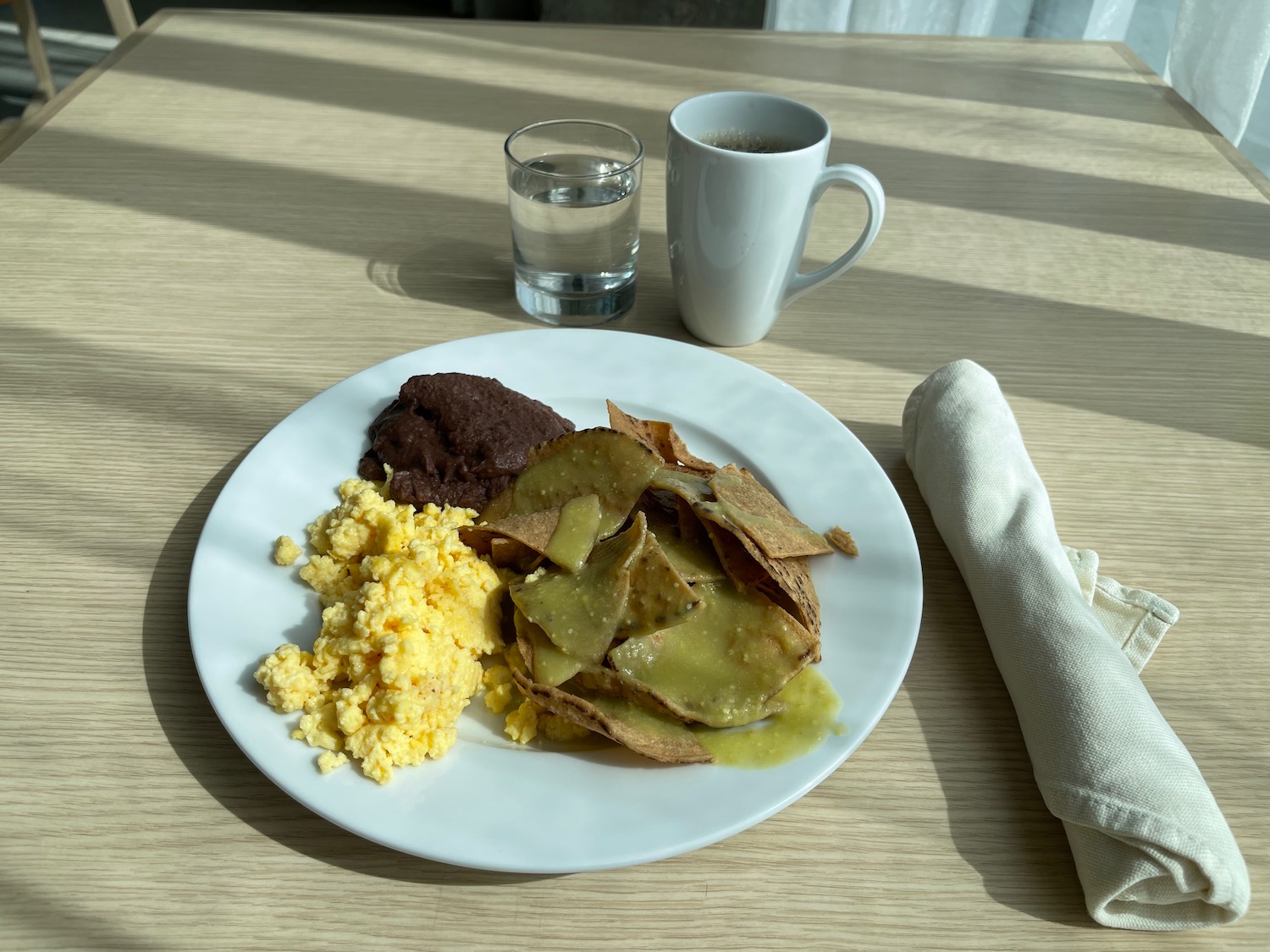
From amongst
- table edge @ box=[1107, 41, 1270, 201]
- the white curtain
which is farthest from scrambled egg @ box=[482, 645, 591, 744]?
the white curtain

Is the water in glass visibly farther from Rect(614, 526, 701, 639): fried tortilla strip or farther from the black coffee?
Rect(614, 526, 701, 639): fried tortilla strip

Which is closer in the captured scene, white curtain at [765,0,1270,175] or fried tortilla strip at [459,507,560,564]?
fried tortilla strip at [459,507,560,564]

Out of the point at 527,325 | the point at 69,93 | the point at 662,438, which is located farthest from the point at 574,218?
the point at 69,93

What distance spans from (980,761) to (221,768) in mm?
715

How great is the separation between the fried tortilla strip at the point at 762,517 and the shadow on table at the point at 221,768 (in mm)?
382

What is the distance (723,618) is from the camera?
95 cm

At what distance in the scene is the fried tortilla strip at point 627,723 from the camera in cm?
83

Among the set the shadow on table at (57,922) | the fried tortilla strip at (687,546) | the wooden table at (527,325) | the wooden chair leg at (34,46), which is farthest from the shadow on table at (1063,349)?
the wooden chair leg at (34,46)

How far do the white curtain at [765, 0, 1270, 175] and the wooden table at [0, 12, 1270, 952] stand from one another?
0.60m

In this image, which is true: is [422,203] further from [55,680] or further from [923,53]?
[923,53]

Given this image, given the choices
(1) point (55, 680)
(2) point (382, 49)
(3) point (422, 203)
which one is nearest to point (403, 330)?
(3) point (422, 203)

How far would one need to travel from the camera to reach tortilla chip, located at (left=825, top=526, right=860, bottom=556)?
40.4 inches

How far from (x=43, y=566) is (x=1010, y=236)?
1580 mm

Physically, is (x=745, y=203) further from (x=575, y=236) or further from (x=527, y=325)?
(x=527, y=325)
